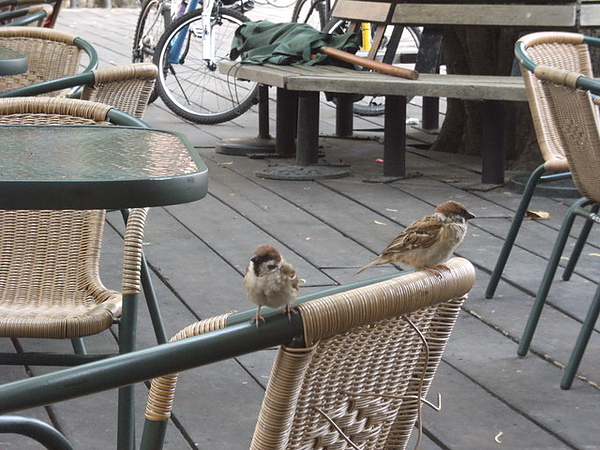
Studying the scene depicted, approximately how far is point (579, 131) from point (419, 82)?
2.58 metres

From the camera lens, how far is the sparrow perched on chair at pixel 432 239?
2510mm

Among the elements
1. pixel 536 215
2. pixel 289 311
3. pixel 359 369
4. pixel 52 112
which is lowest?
pixel 536 215

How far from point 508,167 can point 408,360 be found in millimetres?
5235

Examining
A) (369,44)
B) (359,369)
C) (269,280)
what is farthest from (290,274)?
(369,44)

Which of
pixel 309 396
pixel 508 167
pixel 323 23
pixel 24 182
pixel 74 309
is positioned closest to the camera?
pixel 309 396

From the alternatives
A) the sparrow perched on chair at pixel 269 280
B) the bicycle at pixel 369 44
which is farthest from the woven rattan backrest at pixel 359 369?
the bicycle at pixel 369 44

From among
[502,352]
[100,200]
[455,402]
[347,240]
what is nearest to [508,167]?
[347,240]

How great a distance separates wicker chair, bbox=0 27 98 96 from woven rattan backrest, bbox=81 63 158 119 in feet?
3.53

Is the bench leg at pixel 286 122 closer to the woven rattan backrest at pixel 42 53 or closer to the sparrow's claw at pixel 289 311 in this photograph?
the woven rattan backrest at pixel 42 53

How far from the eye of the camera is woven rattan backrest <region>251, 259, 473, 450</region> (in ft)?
3.59

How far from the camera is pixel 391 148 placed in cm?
598

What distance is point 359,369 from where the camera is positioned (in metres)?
1.21

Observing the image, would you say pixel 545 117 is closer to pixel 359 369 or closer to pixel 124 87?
pixel 124 87

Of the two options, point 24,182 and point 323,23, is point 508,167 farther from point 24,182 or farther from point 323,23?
point 24,182
